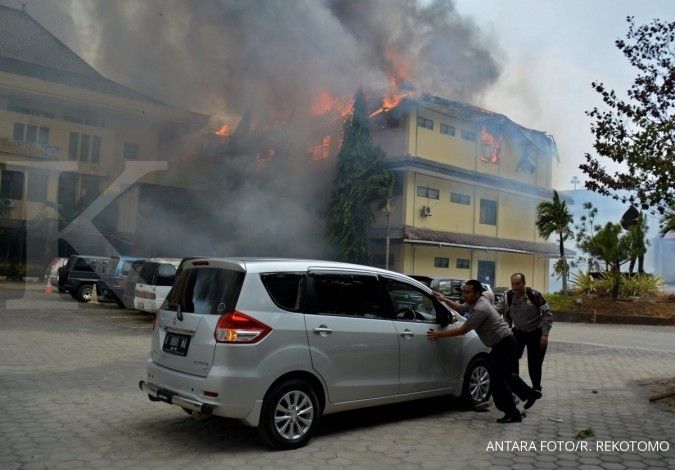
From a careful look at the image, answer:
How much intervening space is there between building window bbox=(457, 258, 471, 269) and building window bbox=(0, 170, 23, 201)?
67.5 ft

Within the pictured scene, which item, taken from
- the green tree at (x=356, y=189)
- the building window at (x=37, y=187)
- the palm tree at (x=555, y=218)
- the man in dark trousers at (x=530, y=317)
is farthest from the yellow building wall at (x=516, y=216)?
the man in dark trousers at (x=530, y=317)

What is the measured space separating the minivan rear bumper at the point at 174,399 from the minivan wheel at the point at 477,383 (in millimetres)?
2930

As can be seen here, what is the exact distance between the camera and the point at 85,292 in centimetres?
1847

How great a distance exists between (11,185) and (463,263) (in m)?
21.5

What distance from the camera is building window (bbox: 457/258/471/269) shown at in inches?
1091

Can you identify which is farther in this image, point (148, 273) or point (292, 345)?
point (148, 273)

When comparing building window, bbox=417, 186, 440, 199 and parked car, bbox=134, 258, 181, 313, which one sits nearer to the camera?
parked car, bbox=134, 258, 181, 313

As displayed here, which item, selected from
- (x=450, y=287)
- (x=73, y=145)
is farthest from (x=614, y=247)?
(x=73, y=145)

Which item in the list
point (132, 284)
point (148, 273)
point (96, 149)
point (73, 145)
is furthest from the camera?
point (73, 145)

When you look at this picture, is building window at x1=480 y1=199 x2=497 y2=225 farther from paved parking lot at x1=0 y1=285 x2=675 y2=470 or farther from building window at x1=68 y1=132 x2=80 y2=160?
paved parking lot at x1=0 y1=285 x2=675 y2=470

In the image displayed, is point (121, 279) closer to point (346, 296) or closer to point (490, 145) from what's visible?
point (346, 296)

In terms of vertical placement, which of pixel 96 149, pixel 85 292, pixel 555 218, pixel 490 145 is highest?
pixel 490 145

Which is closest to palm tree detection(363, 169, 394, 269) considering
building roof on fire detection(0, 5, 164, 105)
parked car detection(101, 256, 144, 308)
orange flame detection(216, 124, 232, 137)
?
orange flame detection(216, 124, 232, 137)

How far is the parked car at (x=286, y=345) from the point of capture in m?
4.46
